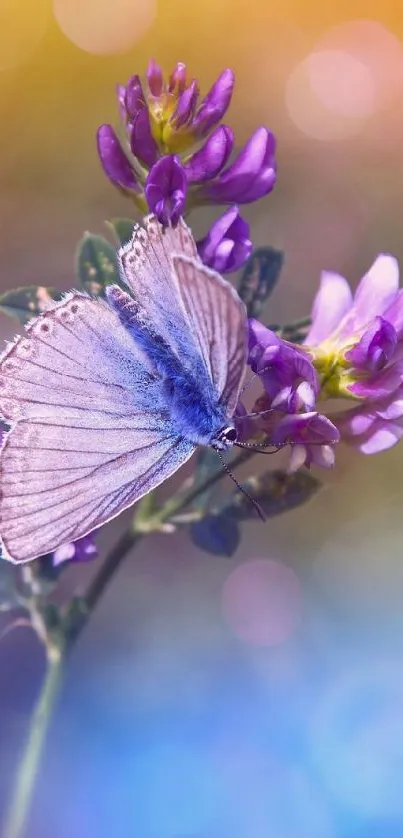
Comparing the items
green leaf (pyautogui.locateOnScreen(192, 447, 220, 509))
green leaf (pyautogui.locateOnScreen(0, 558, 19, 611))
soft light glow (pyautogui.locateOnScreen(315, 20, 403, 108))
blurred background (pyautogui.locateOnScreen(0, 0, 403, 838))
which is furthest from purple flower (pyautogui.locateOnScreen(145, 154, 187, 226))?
soft light glow (pyautogui.locateOnScreen(315, 20, 403, 108))

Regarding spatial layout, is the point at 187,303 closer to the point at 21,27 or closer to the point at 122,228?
the point at 122,228

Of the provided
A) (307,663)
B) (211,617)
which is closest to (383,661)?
(307,663)

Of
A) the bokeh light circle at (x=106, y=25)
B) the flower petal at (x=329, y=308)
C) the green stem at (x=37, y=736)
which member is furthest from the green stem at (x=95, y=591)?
the bokeh light circle at (x=106, y=25)

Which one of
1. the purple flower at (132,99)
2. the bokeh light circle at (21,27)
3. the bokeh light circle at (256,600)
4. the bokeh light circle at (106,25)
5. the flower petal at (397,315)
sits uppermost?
the bokeh light circle at (21,27)

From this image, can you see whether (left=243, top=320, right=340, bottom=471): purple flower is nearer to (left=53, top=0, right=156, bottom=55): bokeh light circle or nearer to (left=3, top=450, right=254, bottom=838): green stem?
(left=3, top=450, right=254, bottom=838): green stem

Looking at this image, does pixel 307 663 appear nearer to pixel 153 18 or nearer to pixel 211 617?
pixel 211 617

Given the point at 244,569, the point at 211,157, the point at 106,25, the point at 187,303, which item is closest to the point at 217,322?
the point at 187,303

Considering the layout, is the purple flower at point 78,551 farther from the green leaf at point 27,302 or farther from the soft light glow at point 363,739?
the soft light glow at point 363,739
